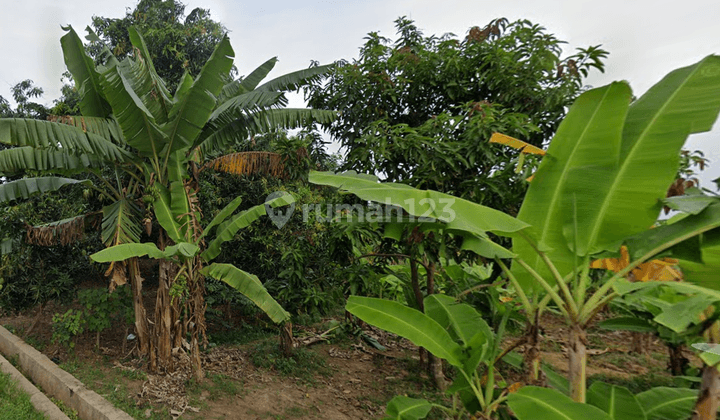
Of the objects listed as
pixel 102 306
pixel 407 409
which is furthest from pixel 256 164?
pixel 407 409

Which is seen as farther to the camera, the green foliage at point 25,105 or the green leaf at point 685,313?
the green foliage at point 25,105

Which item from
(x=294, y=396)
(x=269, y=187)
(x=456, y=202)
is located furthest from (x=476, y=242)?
(x=269, y=187)

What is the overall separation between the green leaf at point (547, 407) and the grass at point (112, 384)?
3.73m

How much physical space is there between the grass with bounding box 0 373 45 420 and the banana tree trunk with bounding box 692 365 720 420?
577 cm

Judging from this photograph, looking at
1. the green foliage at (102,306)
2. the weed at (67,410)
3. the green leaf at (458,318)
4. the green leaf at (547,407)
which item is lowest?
the weed at (67,410)

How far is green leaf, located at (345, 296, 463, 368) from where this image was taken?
2.43 meters

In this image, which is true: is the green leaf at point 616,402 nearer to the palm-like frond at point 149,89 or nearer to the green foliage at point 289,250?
the green foliage at point 289,250

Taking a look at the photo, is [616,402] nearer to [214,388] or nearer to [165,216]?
[214,388]

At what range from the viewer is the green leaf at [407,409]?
2322 millimetres

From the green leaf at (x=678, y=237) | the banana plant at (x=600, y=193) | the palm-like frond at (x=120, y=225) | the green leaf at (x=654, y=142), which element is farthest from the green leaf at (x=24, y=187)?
the green leaf at (x=678, y=237)

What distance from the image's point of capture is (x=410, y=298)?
5.04m

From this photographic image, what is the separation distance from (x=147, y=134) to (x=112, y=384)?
3.26 metres

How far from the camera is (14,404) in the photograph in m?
4.25

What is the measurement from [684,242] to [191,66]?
960cm
